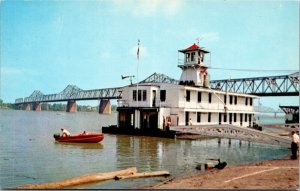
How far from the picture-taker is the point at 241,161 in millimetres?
25453

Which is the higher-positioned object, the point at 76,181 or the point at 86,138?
the point at 86,138

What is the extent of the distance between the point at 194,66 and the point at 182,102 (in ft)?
23.9

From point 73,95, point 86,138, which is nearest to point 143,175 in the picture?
point 86,138

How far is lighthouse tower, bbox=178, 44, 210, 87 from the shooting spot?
149ft

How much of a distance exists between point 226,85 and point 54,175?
105742mm

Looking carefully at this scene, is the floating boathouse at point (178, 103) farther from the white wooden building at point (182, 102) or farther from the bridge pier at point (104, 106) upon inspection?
the bridge pier at point (104, 106)

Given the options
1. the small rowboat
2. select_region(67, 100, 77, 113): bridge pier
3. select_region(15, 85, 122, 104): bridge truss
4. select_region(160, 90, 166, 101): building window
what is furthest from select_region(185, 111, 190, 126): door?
select_region(67, 100, 77, 113): bridge pier

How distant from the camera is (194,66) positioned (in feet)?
149

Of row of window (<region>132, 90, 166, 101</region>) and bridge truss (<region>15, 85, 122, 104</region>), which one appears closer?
row of window (<region>132, 90, 166, 101</region>)

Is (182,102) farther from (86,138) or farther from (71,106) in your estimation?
(71,106)

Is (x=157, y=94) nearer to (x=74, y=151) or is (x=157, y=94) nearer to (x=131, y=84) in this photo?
(x=131, y=84)

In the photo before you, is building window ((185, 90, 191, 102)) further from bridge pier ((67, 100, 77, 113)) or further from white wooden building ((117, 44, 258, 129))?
bridge pier ((67, 100, 77, 113))

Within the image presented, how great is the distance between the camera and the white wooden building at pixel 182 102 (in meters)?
39.8

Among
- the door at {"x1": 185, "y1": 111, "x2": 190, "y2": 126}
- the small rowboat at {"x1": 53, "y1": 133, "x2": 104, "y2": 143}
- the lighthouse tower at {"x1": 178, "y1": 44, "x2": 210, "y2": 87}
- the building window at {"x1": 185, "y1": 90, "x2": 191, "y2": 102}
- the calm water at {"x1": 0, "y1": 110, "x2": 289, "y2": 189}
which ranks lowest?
the calm water at {"x1": 0, "y1": 110, "x2": 289, "y2": 189}
